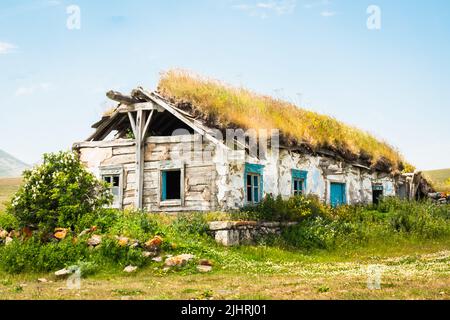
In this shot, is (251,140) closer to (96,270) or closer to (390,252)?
(390,252)

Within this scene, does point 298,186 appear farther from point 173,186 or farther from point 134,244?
point 134,244

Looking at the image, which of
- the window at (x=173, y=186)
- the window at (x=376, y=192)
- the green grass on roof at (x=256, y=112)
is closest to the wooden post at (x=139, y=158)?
the green grass on roof at (x=256, y=112)

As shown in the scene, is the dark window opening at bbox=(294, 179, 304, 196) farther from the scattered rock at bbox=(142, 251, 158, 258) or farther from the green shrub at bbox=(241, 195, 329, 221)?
the scattered rock at bbox=(142, 251, 158, 258)

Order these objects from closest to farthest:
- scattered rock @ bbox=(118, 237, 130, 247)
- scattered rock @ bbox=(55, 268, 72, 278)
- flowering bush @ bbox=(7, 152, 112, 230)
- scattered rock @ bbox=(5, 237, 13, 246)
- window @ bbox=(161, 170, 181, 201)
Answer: scattered rock @ bbox=(55, 268, 72, 278) < scattered rock @ bbox=(118, 237, 130, 247) < scattered rock @ bbox=(5, 237, 13, 246) < flowering bush @ bbox=(7, 152, 112, 230) < window @ bbox=(161, 170, 181, 201)

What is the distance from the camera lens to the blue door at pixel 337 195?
25203 millimetres

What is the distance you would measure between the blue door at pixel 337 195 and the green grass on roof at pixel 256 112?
158 centimetres

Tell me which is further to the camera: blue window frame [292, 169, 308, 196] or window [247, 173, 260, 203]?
blue window frame [292, 169, 308, 196]

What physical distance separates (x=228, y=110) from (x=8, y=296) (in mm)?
12454

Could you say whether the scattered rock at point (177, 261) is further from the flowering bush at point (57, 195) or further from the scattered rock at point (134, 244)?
the flowering bush at point (57, 195)

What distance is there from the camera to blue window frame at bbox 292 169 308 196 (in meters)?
23.2

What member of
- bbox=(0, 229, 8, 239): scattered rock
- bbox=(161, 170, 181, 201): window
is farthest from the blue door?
bbox=(0, 229, 8, 239): scattered rock

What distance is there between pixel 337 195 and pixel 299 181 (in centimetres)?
281

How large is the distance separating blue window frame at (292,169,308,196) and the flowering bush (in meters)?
8.10

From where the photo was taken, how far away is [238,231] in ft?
61.8
